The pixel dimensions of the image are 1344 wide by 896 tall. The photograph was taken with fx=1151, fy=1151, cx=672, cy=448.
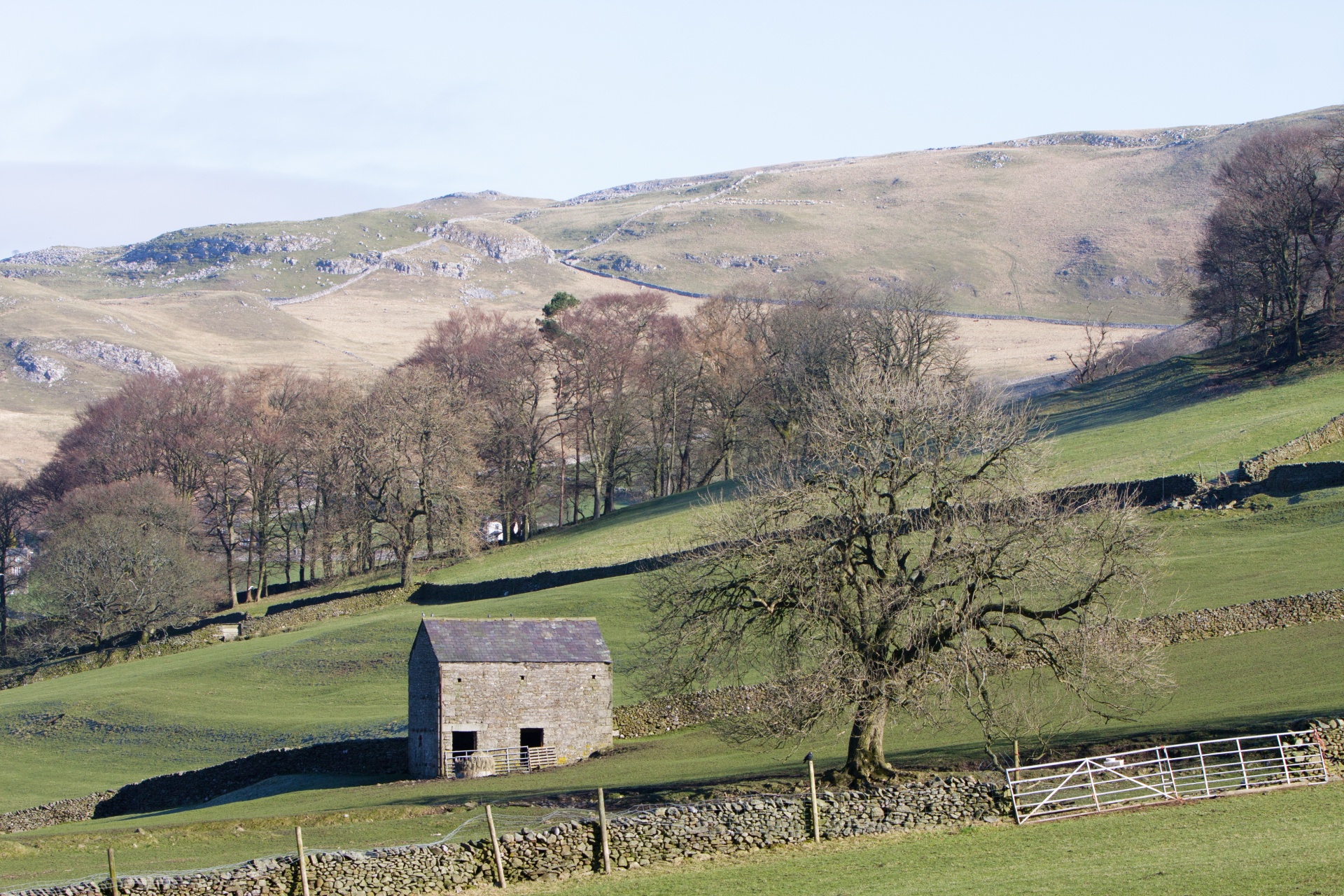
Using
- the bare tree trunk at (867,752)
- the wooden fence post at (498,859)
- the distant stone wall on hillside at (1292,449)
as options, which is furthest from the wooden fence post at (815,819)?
the distant stone wall on hillside at (1292,449)

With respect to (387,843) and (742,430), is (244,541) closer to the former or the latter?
(742,430)

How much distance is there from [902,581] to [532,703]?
680 inches

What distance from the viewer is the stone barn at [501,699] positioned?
35906mm

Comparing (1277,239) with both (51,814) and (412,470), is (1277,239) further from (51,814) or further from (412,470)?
(51,814)

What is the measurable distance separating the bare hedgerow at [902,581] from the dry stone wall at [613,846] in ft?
4.66

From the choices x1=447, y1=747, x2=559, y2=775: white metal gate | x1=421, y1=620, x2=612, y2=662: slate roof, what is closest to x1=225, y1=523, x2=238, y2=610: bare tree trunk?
x1=421, y1=620, x2=612, y2=662: slate roof

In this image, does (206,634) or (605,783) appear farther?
(206,634)

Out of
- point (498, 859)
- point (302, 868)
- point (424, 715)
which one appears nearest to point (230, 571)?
point (424, 715)

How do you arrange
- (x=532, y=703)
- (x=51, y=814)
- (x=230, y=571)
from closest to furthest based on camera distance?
(x=51, y=814)
(x=532, y=703)
(x=230, y=571)

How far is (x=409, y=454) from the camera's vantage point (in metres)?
67.0

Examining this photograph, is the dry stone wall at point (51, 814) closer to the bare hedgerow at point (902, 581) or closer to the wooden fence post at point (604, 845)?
the bare hedgerow at point (902, 581)

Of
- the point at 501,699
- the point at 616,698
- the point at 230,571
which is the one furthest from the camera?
the point at 230,571

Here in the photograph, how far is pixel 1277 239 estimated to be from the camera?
6500cm

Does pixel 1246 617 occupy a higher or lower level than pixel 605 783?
higher
